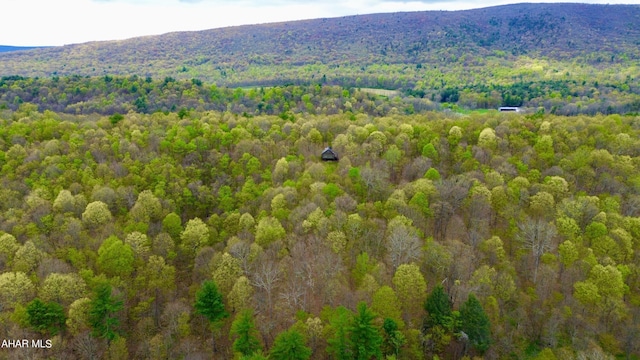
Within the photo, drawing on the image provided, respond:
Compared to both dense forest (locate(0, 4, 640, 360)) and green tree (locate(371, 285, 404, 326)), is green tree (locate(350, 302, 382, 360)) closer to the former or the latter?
dense forest (locate(0, 4, 640, 360))

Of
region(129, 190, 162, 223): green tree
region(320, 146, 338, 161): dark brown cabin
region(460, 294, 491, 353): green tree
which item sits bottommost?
region(460, 294, 491, 353): green tree

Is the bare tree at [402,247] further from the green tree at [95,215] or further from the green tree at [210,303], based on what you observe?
the green tree at [95,215]

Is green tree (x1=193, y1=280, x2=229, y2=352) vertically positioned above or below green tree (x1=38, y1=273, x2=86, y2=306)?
below

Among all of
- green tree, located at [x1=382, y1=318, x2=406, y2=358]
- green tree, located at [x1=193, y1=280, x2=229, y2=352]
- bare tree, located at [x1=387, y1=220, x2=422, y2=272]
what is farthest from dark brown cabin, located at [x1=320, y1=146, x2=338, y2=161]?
green tree, located at [x1=382, y1=318, x2=406, y2=358]

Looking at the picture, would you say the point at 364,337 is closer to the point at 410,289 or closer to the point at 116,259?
the point at 410,289

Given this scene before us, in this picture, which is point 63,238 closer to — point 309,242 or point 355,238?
point 309,242

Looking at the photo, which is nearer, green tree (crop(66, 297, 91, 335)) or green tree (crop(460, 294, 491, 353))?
green tree (crop(460, 294, 491, 353))

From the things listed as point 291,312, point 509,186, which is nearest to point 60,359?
point 291,312
